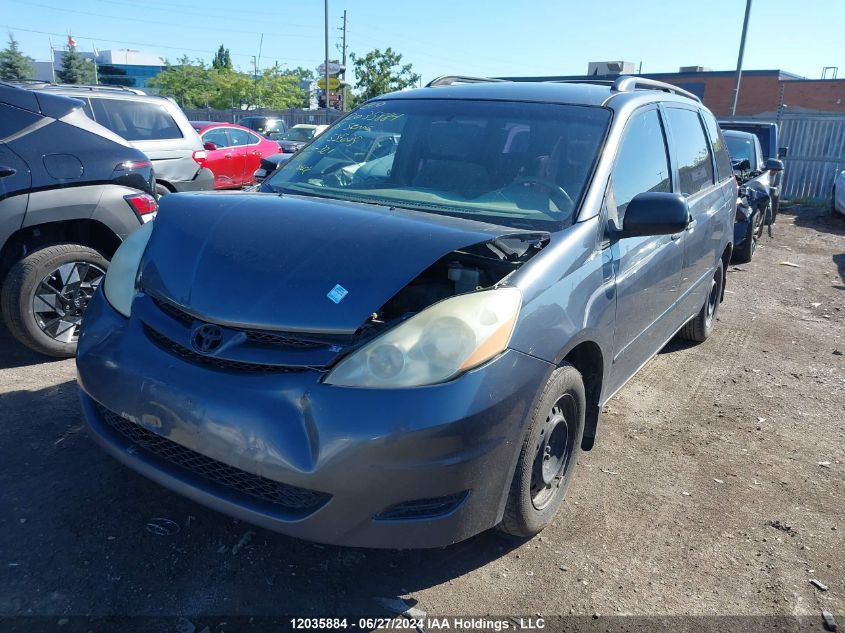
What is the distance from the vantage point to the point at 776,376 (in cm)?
511

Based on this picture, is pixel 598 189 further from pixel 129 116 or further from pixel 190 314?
pixel 129 116

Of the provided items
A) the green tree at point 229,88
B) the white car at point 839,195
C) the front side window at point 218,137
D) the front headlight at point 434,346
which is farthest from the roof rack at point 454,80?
the green tree at point 229,88

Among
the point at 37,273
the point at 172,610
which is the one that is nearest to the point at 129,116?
the point at 37,273

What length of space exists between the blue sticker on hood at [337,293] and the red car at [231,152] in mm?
11009

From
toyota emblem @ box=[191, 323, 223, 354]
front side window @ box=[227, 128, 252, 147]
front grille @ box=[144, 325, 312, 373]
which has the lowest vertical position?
front grille @ box=[144, 325, 312, 373]

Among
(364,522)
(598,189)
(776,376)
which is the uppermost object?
(598,189)

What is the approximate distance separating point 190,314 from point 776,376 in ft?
14.8

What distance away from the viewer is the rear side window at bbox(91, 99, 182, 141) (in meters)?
7.77

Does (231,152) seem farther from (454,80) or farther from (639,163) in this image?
(639,163)

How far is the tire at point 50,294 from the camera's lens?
13.9 feet

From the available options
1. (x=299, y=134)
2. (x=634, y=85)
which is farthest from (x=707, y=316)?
(x=299, y=134)

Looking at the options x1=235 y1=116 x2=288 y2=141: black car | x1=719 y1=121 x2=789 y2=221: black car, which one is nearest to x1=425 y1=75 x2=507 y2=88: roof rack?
x1=719 y1=121 x2=789 y2=221: black car

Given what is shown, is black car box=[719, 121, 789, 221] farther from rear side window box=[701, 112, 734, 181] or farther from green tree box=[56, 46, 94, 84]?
green tree box=[56, 46, 94, 84]

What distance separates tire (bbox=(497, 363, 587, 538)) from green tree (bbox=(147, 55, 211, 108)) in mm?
53301
